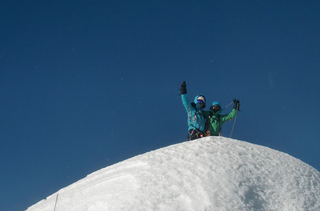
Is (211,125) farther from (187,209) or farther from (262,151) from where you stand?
(187,209)

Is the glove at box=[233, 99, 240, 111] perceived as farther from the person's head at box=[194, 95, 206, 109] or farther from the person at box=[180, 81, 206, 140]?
the person at box=[180, 81, 206, 140]

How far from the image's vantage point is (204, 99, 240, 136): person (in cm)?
879

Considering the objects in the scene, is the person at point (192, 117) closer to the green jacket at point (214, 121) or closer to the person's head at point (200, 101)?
the person's head at point (200, 101)

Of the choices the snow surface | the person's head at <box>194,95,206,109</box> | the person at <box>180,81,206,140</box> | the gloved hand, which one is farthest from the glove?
the snow surface

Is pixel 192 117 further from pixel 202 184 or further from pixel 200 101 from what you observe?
pixel 202 184

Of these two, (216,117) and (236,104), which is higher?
(236,104)

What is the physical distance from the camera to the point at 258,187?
439 cm

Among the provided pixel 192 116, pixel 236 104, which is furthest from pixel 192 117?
pixel 236 104

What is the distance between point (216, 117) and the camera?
8859 millimetres

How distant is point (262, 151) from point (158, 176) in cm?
202

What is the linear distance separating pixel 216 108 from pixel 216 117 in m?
0.24

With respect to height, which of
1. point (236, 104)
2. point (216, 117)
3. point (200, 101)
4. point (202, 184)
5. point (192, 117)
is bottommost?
point (202, 184)

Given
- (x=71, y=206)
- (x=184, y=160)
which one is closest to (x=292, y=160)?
(x=184, y=160)

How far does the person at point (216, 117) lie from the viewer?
8789 millimetres
